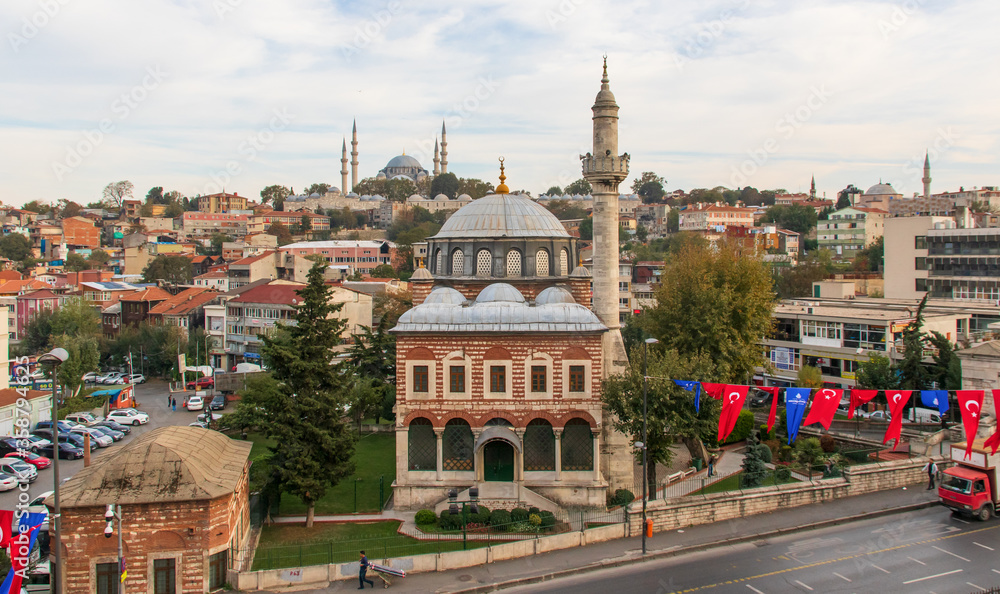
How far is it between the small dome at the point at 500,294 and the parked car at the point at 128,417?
2299 cm

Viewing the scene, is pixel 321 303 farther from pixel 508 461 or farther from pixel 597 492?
pixel 597 492

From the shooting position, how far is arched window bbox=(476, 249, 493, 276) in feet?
94.0

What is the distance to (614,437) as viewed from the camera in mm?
25188

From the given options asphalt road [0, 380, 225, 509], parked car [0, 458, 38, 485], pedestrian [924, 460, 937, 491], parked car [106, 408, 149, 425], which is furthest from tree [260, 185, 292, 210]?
pedestrian [924, 460, 937, 491]

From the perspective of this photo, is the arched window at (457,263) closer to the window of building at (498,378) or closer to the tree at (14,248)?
the window of building at (498,378)

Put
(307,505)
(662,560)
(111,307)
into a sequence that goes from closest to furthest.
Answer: (662,560) < (307,505) < (111,307)

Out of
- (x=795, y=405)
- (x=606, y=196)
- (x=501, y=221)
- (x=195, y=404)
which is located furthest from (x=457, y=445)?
(x=195, y=404)

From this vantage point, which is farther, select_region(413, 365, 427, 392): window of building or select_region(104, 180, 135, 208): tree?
select_region(104, 180, 135, 208): tree

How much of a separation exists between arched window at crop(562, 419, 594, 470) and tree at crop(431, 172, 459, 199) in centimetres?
12371

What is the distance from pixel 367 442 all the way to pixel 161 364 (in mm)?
31056

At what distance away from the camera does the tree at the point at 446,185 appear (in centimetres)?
14562

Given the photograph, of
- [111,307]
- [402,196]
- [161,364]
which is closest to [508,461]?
[161,364]

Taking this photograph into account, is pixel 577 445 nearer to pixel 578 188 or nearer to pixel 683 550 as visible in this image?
pixel 683 550

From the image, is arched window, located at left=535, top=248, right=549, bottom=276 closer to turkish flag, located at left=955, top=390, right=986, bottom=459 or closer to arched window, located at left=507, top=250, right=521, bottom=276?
arched window, located at left=507, top=250, right=521, bottom=276
